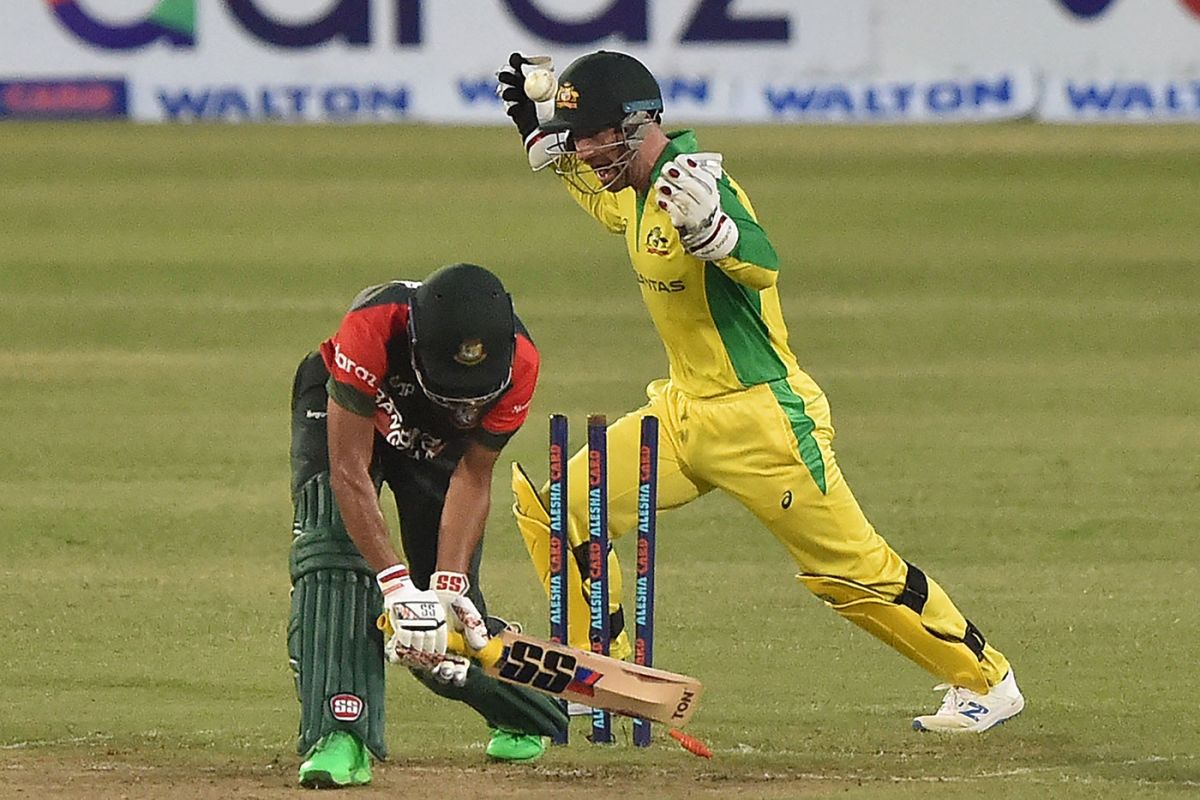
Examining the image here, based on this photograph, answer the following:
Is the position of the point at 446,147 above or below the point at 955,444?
above

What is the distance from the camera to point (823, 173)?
72.0 feet

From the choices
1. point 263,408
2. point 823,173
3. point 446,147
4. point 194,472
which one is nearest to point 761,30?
point 823,173

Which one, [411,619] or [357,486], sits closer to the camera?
[411,619]

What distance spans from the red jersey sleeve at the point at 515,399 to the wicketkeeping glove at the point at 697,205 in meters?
0.56

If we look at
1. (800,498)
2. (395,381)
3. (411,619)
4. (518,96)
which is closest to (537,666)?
(411,619)

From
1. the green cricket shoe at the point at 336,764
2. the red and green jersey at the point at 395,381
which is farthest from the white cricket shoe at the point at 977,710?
the green cricket shoe at the point at 336,764

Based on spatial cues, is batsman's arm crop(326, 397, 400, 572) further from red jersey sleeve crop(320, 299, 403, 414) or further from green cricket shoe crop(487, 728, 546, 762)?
green cricket shoe crop(487, 728, 546, 762)

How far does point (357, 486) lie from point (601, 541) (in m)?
0.88

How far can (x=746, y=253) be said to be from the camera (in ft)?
22.1

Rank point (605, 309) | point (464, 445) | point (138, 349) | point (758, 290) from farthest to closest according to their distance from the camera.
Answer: point (605, 309)
point (138, 349)
point (758, 290)
point (464, 445)

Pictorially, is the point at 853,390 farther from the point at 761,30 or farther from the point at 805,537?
the point at 761,30

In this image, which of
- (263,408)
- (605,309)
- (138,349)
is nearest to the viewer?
(263,408)

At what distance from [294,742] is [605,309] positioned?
9627 millimetres

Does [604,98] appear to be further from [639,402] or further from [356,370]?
[639,402]
